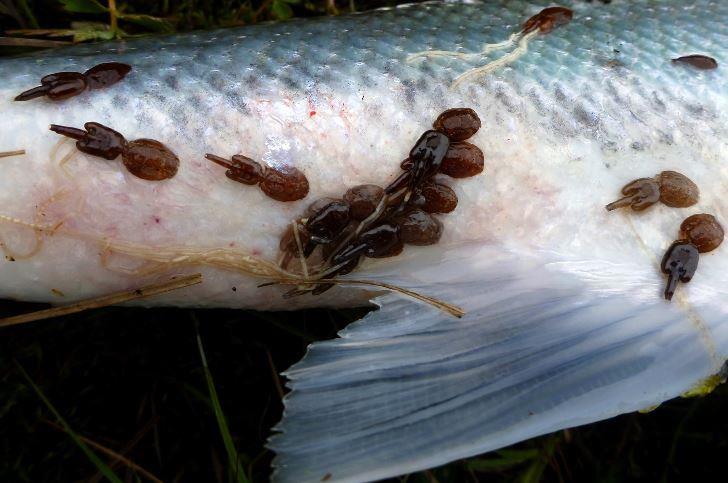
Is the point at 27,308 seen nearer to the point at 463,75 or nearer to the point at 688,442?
the point at 463,75

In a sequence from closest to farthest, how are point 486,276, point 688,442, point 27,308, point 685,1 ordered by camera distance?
point 486,276 → point 685,1 → point 27,308 → point 688,442

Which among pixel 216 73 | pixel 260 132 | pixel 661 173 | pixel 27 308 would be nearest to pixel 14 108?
pixel 216 73

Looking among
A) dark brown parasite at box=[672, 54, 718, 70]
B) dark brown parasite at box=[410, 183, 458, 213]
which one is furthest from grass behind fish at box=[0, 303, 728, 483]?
dark brown parasite at box=[672, 54, 718, 70]

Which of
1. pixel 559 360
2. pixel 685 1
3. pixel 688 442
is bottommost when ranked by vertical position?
pixel 688 442

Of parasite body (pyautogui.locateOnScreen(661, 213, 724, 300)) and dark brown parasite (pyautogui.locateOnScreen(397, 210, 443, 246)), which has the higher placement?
parasite body (pyautogui.locateOnScreen(661, 213, 724, 300))

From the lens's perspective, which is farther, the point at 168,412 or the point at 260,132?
the point at 168,412

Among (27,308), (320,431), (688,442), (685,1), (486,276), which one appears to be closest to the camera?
(320,431)

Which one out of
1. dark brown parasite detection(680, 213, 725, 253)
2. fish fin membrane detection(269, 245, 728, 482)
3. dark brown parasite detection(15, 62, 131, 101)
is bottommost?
fish fin membrane detection(269, 245, 728, 482)

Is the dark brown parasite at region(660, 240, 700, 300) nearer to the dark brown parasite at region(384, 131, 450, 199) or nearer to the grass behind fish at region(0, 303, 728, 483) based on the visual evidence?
the dark brown parasite at region(384, 131, 450, 199)
